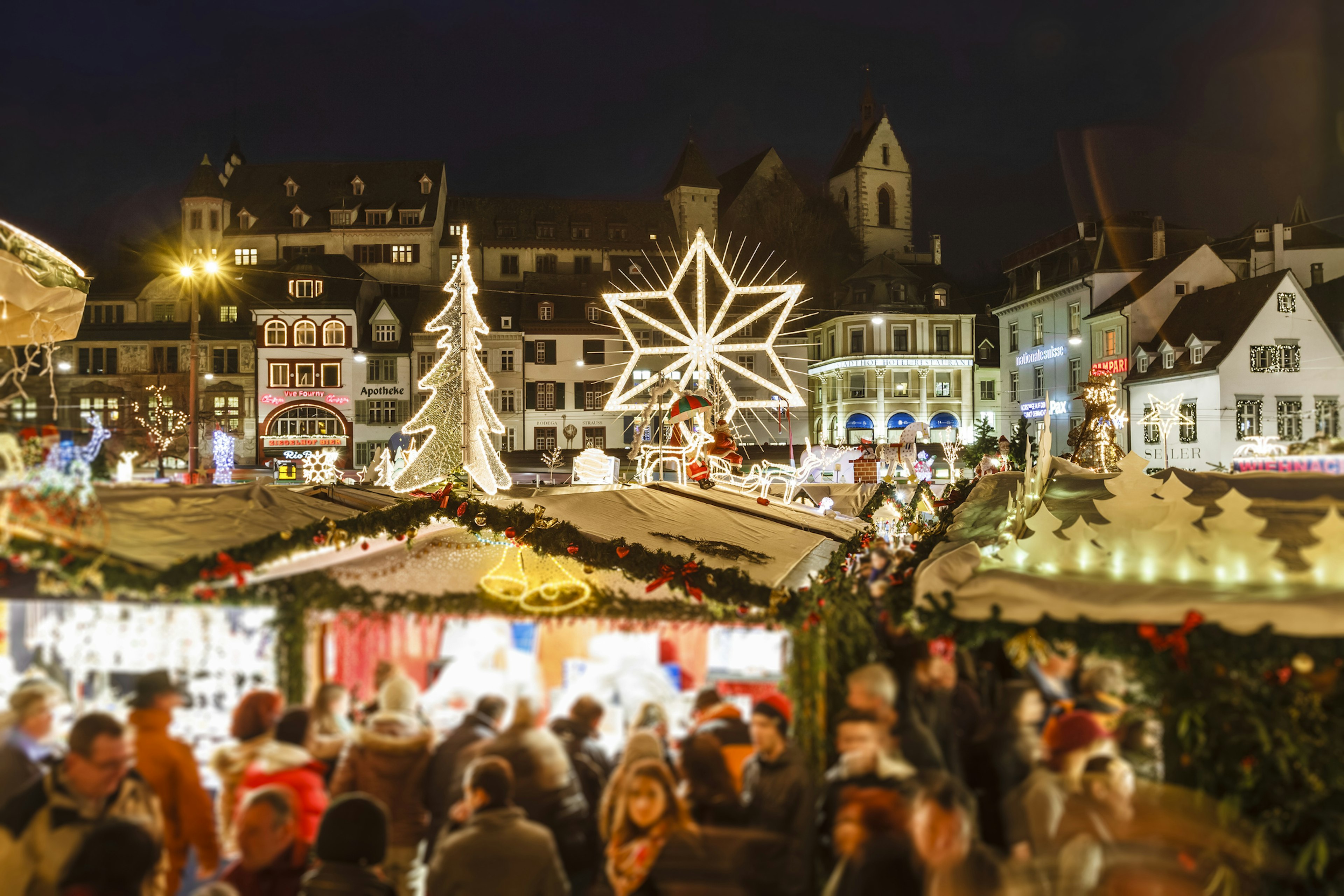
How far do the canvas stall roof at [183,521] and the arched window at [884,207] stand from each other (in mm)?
67215

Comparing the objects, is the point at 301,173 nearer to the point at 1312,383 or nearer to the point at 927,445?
the point at 927,445

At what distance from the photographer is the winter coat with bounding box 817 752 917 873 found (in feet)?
16.4

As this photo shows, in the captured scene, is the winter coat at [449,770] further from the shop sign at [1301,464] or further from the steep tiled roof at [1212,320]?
the steep tiled roof at [1212,320]

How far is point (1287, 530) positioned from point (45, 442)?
758cm

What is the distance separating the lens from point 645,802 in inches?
209

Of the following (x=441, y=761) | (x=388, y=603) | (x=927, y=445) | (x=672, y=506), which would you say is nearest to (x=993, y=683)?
(x=441, y=761)

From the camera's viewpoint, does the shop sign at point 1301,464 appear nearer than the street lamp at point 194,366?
Yes

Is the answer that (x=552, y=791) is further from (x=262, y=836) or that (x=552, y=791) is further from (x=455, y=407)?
(x=455, y=407)

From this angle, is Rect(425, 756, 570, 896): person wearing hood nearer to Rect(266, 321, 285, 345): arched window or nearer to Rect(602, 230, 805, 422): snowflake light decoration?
Rect(602, 230, 805, 422): snowflake light decoration

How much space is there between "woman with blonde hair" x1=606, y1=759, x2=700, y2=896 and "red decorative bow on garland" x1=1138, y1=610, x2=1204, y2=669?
237 centimetres

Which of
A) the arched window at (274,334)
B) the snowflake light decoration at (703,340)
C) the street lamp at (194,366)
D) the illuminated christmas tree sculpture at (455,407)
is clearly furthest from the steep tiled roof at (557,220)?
the illuminated christmas tree sculpture at (455,407)

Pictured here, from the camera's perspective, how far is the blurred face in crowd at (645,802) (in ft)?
17.3

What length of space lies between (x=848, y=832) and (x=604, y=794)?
48.9 inches

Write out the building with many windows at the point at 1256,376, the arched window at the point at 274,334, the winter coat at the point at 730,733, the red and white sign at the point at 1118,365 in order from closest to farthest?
the winter coat at the point at 730,733, the building with many windows at the point at 1256,376, the red and white sign at the point at 1118,365, the arched window at the point at 274,334
